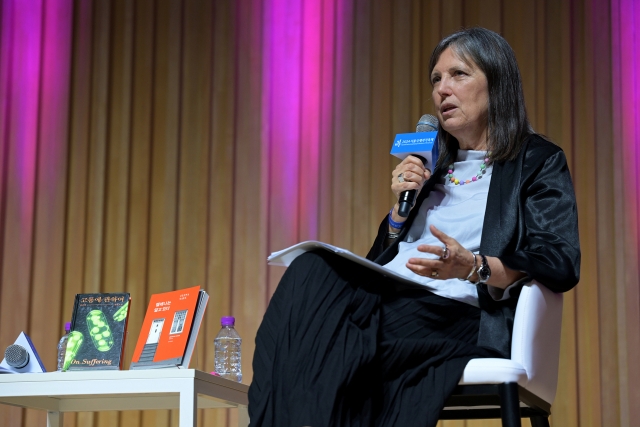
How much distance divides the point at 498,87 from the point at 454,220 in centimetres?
36

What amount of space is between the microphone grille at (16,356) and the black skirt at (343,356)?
2.93 feet

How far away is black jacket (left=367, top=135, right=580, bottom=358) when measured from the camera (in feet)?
5.51

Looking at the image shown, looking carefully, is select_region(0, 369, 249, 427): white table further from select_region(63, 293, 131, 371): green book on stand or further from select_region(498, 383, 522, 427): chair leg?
select_region(498, 383, 522, 427): chair leg

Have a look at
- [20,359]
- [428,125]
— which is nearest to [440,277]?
[428,125]

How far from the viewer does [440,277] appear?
1.59 meters

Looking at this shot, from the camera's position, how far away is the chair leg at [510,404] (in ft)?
5.03

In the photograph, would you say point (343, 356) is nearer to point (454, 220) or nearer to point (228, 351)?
point (454, 220)

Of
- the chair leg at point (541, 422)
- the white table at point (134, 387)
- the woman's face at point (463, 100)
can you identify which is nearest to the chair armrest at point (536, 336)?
the chair leg at point (541, 422)

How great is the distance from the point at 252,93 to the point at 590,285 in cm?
161

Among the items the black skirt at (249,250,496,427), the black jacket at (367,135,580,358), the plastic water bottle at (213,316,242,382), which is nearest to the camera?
the black skirt at (249,250,496,427)

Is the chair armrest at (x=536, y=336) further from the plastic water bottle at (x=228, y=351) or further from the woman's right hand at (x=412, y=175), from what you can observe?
the plastic water bottle at (x=228, y=351)

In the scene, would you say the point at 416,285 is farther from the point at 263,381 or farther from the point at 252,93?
the point at 252,93

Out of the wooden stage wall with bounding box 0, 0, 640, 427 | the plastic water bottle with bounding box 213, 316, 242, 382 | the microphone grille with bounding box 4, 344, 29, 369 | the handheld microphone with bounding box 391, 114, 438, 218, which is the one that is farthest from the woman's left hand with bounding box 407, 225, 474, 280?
the wooden stage wall with bounding box 0, 0, 640, 427

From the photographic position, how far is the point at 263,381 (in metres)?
1.49
